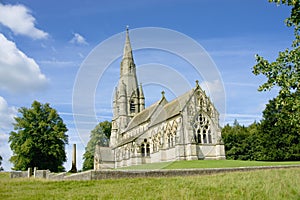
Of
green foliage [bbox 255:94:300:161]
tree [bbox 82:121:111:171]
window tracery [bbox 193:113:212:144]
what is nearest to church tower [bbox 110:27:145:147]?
tree [bbox 82:121:111:171]

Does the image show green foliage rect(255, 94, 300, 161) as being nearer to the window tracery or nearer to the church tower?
the window tracery

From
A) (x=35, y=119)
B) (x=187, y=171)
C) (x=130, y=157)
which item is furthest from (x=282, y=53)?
(x=35, y=119)

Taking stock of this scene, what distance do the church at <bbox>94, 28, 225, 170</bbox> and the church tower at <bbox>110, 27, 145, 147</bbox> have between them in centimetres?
24

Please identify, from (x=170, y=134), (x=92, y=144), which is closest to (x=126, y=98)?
(x=92, y=144)

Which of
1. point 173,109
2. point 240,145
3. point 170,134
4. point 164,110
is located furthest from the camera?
point 240,145

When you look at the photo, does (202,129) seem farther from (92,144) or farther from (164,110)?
(92,144)

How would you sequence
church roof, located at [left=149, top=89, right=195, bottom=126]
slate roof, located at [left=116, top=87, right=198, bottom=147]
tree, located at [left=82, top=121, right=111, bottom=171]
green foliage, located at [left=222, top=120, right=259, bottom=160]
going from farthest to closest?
tree, located at [left=82, top=121, right=111, bottom=171] < green foliage, located at [left=222, top=120, right=259, bottom=160] < slate roof, located at [left=116, top=87, right=198, bottom=147] < church roof, located at [left=149, top=89, right=195, bottom=126]

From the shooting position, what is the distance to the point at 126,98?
212 feet

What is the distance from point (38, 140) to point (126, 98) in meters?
25.9

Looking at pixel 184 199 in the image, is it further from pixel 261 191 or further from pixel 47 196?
pixel 47 196

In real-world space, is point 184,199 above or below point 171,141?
below

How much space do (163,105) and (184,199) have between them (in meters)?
42.2

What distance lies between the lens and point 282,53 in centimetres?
1212

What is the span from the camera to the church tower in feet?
210
